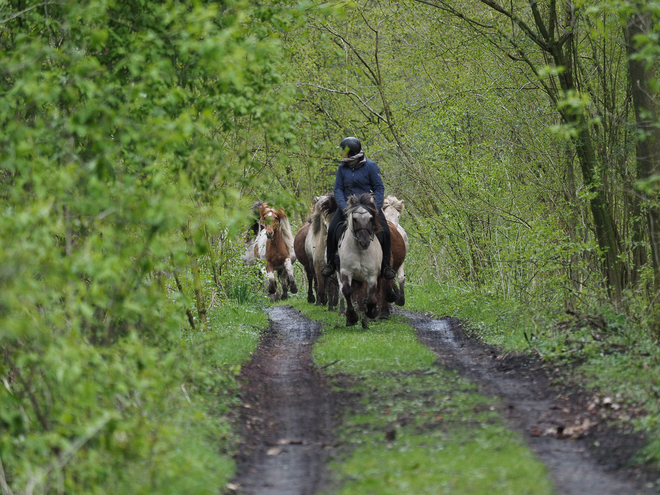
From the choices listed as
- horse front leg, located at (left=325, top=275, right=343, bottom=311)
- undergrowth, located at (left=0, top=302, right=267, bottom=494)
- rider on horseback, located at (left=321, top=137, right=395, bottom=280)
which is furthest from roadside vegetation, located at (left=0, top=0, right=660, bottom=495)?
rider on horseback, located at (left=321, top=137, right=395, bottom=280)

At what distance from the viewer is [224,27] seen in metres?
8.26

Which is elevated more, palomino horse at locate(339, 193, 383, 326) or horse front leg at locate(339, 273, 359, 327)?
palomino horse at locate(339, 193, 383, 326)

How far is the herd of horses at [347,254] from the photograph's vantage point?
546 inches

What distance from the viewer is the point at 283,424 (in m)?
8.65

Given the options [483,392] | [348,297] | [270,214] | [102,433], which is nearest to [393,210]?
[270,214]

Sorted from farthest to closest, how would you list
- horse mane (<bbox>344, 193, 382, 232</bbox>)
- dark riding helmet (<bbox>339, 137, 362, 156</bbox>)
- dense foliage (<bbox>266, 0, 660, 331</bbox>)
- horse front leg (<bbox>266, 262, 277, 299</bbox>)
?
horse front leg (<bbox>266, 262, 277, 299</bbox>) → dark riding helmet (<bbox>339, 137, 362, 156</bbox>) → horse mane (<bbox>344, 193, 382, 232</bbox>) → dense foliage (<bbox>266, 0, 660, 331</bbox>)

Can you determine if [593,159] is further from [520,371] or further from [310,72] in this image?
[310,72]

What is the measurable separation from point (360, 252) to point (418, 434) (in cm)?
682

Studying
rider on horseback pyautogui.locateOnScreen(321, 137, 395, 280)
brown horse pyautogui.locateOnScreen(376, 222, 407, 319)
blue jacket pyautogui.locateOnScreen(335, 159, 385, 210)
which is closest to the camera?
rider on horseback pyautogui.locateOnScreen(321, 137, 395, 280)

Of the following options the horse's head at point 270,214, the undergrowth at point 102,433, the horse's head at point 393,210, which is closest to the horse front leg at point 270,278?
the horse's head at point 270,214

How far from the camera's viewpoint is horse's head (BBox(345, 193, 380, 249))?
1365 cm

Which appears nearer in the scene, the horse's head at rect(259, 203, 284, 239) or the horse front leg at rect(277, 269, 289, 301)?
the horse's head at rect(259, 203, 284, 239)

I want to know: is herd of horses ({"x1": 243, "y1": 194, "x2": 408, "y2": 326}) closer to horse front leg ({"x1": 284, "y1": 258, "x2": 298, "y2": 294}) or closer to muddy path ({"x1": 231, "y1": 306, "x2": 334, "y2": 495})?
horse front leg ({"x1": 284, "y1": 258, "x2": 298, "y2": 294})

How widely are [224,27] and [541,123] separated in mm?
7776
